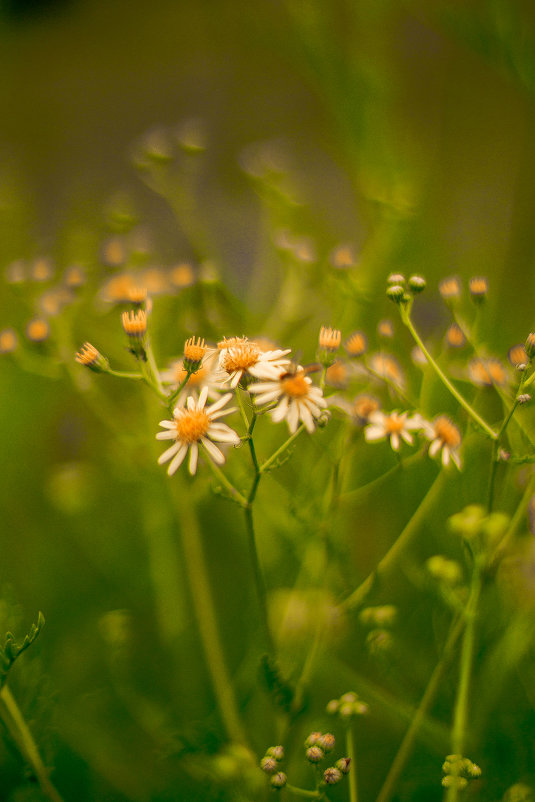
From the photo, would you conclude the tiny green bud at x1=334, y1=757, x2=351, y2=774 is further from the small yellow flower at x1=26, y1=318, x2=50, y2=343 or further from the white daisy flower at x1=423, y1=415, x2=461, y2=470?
the small yellow flower at x1=26, y1=318, x2=50, y2=343

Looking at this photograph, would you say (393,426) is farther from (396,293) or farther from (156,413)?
(156,413)

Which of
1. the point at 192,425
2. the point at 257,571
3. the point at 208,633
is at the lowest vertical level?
the point at 208,633

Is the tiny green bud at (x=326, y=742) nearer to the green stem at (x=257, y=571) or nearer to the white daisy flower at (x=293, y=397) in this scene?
the green stem at (x=257, y=571)

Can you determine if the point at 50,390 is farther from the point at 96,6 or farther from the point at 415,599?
the point at 96,6

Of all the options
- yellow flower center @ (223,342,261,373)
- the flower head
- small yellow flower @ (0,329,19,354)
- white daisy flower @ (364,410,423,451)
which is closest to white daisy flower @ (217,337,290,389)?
yellow flower center @ (223,342,261,373)

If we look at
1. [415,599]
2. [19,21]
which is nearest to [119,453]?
[415,599]

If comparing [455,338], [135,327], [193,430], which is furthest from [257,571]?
[455,338]
